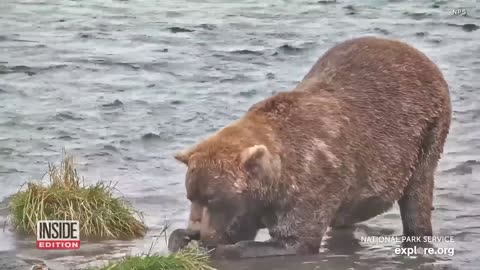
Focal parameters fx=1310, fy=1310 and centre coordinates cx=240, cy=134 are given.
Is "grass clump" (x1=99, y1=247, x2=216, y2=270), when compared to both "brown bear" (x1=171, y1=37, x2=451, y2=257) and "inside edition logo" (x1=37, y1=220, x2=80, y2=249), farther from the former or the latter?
"inside edition logo" (x1=37, y1=220, x2=80, y2=249)

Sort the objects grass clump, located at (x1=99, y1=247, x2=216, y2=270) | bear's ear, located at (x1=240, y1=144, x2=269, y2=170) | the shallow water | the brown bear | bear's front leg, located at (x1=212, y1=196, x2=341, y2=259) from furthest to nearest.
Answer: the shallow water < bear's front leg, located at (x1=212, y1=196, x2=341, y2=259) < the brown bear < bear's ear, located at (x1=240, y1=144, x2=269, y2=170) < grass clump, located at (x1=99, y1=247, x2=216, y2=270)

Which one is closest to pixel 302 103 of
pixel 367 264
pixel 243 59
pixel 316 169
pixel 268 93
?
pixel 316 169

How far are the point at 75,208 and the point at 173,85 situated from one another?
4.15 meters

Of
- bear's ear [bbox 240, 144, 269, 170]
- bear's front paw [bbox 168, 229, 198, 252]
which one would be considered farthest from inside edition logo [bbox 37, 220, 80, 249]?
bear's ear [bbox 240, 144, 269, 170]

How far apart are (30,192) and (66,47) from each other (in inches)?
201

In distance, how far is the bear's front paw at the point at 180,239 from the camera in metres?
8.38

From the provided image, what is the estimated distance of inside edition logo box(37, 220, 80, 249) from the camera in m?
8.62

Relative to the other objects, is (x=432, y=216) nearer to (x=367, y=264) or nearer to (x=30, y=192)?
(x=367, y=264)

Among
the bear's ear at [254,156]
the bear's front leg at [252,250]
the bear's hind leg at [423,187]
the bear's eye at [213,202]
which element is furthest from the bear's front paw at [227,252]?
the bear's hind leg at [423,187]

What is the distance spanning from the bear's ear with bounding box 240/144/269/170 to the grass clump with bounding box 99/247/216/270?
0.64 m

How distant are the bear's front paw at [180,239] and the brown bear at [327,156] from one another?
0.01 meters

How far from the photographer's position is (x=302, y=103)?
8.69 metres

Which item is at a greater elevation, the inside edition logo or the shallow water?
the shallow water

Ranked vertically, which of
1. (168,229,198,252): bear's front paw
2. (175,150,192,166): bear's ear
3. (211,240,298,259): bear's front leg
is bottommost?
(211,240,298,259): bear's front leg
